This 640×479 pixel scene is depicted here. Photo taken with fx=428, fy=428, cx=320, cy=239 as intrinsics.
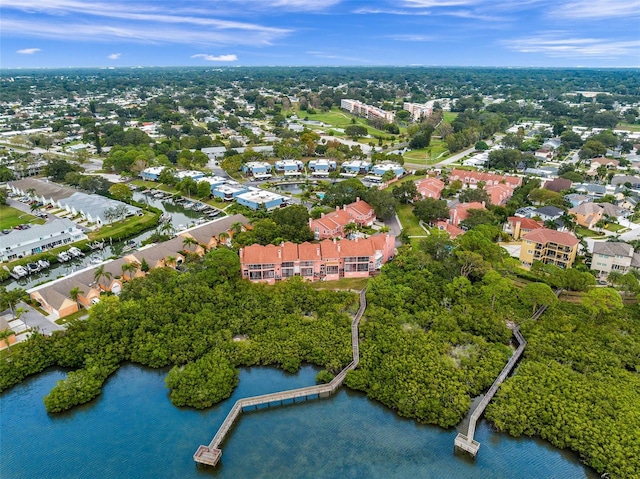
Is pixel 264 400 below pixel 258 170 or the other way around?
below

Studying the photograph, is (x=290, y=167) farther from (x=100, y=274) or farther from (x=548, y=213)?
(x=100, y=274)

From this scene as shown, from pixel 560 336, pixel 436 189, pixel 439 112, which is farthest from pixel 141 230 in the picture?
pixel 439 112

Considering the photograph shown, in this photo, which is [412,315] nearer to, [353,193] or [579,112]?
[353,193]

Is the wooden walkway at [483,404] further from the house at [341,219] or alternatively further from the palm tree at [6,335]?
the palm tree at [6,335]

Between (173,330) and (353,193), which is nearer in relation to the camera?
(173,330)

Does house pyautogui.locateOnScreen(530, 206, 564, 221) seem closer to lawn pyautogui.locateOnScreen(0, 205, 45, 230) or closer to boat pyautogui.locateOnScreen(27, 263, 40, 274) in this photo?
boat pyautogui.locateOnScreen(27, 263, 40, 274)

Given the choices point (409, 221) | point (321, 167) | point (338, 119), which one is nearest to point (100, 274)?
point (409, 221)

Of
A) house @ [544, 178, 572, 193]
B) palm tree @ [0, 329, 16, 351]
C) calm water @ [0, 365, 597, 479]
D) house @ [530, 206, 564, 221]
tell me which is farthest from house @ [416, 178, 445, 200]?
palm tree @ [0, 329, 16, 351]
